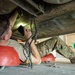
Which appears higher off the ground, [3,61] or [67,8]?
[67,8]

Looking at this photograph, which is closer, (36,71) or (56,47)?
(36,71)

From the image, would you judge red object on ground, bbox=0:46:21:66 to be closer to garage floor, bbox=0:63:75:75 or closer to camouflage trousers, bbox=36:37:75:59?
garage floor, bbox=0:63:75:75

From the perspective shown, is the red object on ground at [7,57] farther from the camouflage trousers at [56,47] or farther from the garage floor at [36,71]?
the camouflage trousers at [56,47]

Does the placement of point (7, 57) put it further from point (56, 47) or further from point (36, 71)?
point (56, 47)

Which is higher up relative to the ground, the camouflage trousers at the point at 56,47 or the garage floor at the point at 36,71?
the camouflage trousers at the point at 56,47

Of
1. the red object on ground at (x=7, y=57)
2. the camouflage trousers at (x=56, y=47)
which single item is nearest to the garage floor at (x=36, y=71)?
the red object on ground at (x=7, y=57)

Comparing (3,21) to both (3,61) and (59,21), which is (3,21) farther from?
(59,21)

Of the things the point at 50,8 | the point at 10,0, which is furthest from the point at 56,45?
the point at 10,0

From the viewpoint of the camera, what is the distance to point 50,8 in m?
1.25

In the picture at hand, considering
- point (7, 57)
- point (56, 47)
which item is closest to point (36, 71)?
point (7, 57)

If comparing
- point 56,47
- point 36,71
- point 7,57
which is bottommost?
point 36,71

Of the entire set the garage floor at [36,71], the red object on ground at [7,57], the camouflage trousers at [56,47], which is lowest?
the garage floor at [36,71]

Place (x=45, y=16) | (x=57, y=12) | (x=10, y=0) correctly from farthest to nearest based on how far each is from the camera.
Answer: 1. (x=45, y=16)
2. (x=57, y=12)
3. (x=10, y=0)

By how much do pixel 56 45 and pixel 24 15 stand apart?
0.83 m
